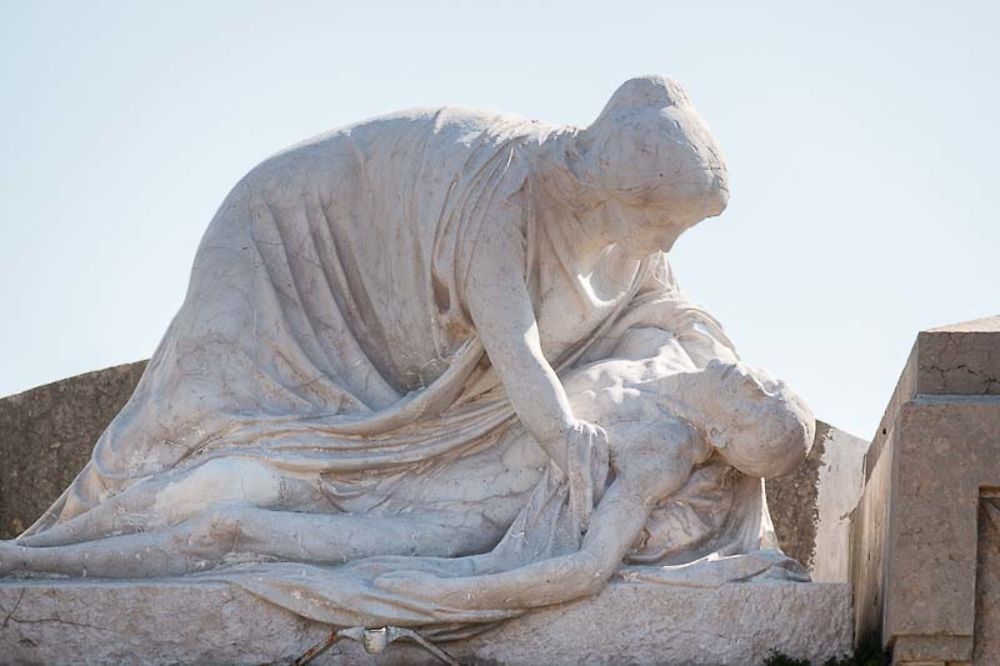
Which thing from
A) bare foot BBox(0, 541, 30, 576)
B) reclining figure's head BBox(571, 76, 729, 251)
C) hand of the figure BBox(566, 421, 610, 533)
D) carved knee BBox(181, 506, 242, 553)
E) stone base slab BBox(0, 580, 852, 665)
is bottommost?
stone base slab BBox(0, 580, 852, 665)

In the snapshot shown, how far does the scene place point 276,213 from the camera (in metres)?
11.4

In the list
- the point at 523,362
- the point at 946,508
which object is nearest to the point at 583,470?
the point at 523,362

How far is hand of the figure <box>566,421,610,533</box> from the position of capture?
1070 cm

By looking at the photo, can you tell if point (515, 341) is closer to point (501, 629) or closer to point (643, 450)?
point (643, 450)

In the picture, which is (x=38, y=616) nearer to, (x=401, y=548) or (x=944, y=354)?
(x=401, y=548)

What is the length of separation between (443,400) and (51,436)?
409 centimetres

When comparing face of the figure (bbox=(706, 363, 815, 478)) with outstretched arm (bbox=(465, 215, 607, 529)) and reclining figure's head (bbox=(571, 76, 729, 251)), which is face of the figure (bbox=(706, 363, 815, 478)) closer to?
outstretched arm (bbox=(465, 215, 607, 529))

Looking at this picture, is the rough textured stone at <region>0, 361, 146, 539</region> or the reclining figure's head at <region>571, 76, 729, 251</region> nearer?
the reclining figure's head at <region>571, 76, 729, 251</region>

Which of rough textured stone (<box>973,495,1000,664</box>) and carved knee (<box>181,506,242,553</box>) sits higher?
carved knee (<box>181,506,242,553</box>)

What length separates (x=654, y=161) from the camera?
35.9ft

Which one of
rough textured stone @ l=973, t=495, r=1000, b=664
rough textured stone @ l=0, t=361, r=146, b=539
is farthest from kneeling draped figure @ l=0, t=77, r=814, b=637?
rough textured stone @ l=0, t=361, r=146, b=539

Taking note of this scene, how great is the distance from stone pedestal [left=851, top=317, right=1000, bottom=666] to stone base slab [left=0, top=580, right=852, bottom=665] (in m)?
0.40

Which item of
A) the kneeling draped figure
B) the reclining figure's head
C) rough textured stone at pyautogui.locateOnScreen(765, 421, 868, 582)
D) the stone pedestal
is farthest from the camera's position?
rough textured stone at pyautogui.locateOnScreen(765, 421, 868, 582)

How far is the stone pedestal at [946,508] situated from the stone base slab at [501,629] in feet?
1.31
